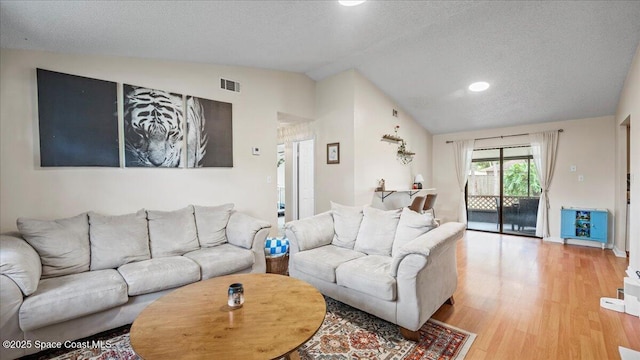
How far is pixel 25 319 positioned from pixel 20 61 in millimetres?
2109

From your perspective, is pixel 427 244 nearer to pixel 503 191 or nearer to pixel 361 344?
pixel 361 344

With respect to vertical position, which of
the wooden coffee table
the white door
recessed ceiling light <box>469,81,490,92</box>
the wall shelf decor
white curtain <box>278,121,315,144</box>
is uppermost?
recessed ceiling light <box>469,81,490,92</box>

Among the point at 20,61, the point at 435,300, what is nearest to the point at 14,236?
the point at 20,61

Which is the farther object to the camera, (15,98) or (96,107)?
(96,107)

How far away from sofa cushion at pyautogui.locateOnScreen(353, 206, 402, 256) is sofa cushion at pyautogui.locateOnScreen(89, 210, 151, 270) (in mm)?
2066

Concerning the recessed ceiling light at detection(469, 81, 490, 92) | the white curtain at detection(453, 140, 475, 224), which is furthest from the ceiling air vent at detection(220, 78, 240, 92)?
the white curtain at detection(453, 140, 475, 224)

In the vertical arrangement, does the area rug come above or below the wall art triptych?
below

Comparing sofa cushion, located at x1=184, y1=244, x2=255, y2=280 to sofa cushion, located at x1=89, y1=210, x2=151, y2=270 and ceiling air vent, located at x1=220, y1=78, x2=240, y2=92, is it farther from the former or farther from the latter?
ceiling air vent, located at x1=220, y1=78, x2=240, y2=92

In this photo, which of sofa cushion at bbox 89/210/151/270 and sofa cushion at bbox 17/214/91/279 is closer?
sofa cushion at bbox 17/214/91/279

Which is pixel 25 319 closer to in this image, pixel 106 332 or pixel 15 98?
pixel 106 332

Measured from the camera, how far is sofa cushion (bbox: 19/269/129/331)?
1.74 meters

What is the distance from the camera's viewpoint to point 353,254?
271cm

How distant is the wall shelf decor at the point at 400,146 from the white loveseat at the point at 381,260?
2196 mm

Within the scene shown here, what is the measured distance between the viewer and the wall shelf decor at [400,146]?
4887mm
